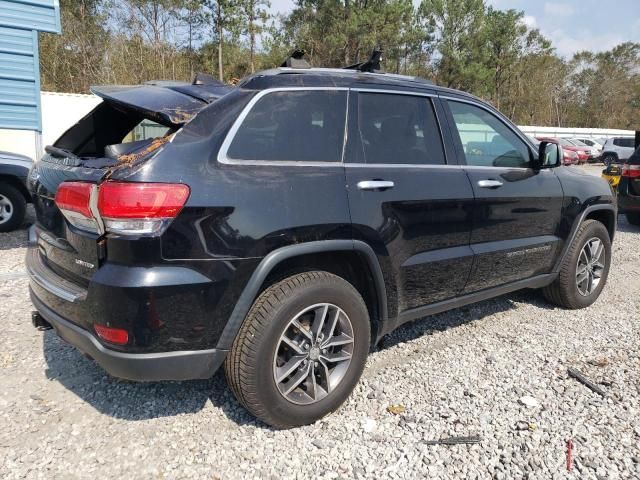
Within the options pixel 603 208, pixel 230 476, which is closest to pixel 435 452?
pixel 230 476

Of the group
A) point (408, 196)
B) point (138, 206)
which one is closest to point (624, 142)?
point (408, 196)

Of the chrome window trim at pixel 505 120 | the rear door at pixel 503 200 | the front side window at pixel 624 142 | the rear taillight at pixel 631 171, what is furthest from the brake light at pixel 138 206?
the front side window at pixel 624 142

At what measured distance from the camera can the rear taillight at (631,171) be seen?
28.5 feet

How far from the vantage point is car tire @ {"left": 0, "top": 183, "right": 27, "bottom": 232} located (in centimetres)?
693

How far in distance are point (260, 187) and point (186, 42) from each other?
26419mm

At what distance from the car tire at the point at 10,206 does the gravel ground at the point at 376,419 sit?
3.46m

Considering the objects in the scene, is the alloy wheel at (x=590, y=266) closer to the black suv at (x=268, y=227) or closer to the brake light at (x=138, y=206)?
the black suv at (x=268, y=227)

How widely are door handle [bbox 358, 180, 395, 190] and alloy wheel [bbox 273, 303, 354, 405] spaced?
678mm

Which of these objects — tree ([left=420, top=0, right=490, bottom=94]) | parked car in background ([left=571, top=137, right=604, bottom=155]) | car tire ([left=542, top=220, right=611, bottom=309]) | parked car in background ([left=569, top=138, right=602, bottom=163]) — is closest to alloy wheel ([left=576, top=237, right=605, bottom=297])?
car tire ([left=542, top=220, right=611, bottom=309])

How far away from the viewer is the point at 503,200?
12.1 feet

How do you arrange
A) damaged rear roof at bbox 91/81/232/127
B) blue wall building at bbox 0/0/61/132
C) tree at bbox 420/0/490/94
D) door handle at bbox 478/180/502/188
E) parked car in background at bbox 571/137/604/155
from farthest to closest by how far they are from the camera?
tree at bbox 420/0/490/94 → parked car in background at bbox 571/137/604/155 → blue wall building at bbox 0/0/61/132 → door handle at bbox 478/180/502/188 → damaged rear roof at bbox 91/81/232/127

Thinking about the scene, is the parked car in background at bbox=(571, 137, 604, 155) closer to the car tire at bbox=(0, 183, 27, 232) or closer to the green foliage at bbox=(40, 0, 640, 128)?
the green foliage at bbox=(40, 0, 640, 128)

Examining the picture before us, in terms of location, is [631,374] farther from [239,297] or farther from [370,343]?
[239,297]

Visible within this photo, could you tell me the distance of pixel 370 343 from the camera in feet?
10.2
